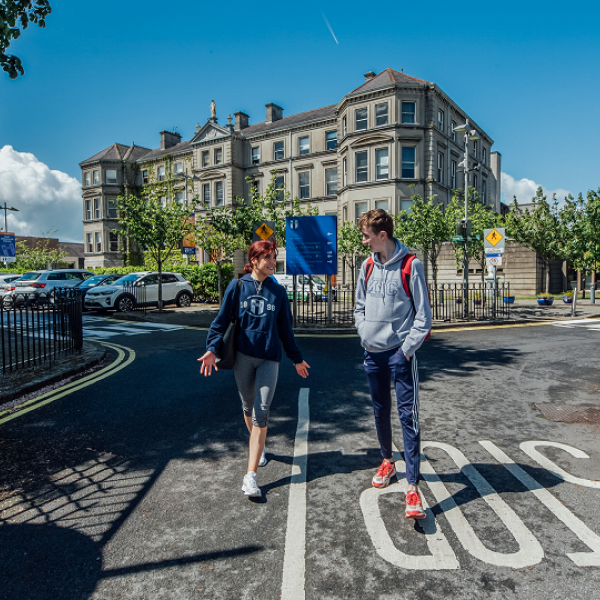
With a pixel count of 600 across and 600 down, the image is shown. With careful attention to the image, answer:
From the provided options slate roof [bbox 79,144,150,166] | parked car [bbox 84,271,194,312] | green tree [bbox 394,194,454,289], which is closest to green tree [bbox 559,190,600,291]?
green tree [bbox 394,194,454,289]

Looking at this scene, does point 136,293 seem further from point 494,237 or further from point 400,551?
point 400,551

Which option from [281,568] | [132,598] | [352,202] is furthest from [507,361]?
[352,202]

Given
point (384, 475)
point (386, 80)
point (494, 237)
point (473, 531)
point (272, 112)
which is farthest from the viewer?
point (272, 112)

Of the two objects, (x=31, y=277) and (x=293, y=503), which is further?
(x=31, y=277)

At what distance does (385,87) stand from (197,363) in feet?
98.7

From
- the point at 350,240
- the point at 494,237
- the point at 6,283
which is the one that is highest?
the point at 350,240

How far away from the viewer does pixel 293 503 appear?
11.0 ft

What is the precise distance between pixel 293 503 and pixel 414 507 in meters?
0.85

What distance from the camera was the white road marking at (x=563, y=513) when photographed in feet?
8.77

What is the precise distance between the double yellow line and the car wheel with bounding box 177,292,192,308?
12192mm

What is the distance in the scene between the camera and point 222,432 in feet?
16.0

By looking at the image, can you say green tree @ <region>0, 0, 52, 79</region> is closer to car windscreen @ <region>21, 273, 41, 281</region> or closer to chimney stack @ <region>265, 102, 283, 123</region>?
car windscreen @ <region>21, 273, 41, 281</region>

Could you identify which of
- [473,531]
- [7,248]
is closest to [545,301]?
[473,531]

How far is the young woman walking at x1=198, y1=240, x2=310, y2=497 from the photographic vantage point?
142 inches
